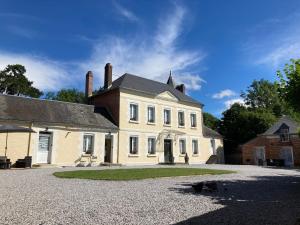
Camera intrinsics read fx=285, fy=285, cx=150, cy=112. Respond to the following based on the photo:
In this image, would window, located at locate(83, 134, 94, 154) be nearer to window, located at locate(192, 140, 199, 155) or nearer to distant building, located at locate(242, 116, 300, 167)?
window, located at locate(192, 140, 199, 155)

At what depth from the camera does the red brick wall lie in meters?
28.2

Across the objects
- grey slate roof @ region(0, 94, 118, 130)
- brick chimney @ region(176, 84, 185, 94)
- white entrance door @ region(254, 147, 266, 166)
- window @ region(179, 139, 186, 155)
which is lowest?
white entrance door @ region(254, 147, 266, 166)

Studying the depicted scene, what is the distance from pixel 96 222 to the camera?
206 inches

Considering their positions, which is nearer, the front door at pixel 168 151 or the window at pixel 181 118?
the front door at pixel 168 151

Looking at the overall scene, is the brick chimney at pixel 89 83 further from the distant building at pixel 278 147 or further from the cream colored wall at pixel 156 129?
the distant building at pixel 278 147

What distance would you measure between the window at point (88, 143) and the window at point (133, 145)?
149 inches

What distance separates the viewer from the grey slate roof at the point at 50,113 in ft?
63.7

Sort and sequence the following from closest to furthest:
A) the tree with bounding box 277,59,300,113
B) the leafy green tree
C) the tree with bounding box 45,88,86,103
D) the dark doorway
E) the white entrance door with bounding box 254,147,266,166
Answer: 1. the tree with bounding box 277,59,300,113
2. the dark doorway
3. the white entrance door with bounding box 254,147,266,166
4. the leafy green tree
5. the tree with bounding box 45,88,86,103

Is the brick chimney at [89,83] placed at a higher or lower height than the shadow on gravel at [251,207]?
higher

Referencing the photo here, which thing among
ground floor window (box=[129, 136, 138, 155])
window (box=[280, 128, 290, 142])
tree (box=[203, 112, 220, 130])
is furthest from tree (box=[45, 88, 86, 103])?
window (box=[280, 128, 290, 142])

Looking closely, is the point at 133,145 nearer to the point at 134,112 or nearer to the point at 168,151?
the point at 134,112

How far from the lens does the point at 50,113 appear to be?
69.9 ft

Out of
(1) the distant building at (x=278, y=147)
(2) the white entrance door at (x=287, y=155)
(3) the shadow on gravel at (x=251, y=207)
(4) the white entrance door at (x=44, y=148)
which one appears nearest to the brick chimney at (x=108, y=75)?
(4) the white entrance door at (x=44, y=148)

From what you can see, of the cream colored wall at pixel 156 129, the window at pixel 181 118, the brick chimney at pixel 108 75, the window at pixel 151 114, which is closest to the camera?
the cream colored wall at pixel 156 129
